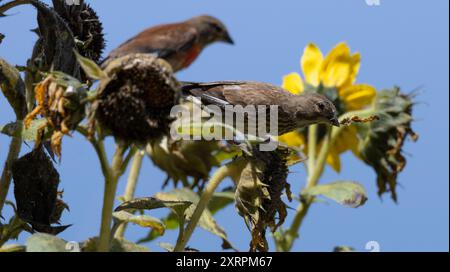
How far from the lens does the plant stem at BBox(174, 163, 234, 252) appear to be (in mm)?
2525

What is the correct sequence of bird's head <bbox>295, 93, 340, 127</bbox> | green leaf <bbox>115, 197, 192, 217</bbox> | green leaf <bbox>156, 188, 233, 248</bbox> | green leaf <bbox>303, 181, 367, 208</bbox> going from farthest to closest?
bird's head <bbox>295, 93, 340, 127</bbox> → green leaf <bbox>303, 181, 367, 208</bbox> → green leaf <bbox>156, 188, 233, 248</bbox> → green leaf <bbox>115, 197, 192, 217</bbox>

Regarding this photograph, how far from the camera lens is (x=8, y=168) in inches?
101

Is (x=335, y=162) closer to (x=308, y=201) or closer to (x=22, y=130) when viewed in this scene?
(x=308, y=201)

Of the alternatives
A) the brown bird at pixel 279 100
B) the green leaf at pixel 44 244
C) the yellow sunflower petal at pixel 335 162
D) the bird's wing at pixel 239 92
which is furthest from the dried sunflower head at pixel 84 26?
the yellow sunflower petal at pixel 335 162

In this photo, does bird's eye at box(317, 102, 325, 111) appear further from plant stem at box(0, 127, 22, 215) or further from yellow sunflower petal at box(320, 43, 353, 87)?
plant stem at box(0, 127, 22, 215)

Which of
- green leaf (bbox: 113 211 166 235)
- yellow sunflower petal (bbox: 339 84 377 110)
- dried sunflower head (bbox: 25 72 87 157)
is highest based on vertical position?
yellow sunflower petal (bbox: 339 84 377 110)

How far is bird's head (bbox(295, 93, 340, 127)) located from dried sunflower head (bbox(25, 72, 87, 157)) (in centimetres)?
329

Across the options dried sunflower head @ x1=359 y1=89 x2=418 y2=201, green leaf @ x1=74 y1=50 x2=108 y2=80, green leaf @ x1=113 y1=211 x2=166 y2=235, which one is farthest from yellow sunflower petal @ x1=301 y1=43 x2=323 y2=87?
green leaf @ x1=74 y1=50 x2=108 y2=80

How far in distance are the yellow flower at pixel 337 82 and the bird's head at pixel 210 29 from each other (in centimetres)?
175

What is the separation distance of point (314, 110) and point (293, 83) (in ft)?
2.40

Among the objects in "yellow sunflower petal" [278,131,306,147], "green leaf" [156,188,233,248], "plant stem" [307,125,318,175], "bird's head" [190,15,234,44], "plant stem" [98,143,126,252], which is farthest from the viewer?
"bird's head" [190,15,234,44]
